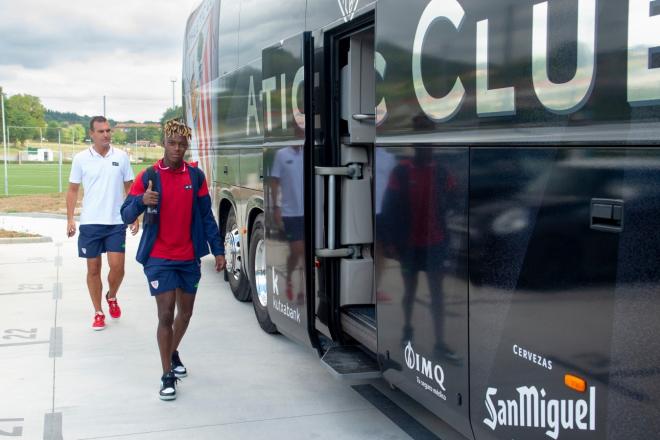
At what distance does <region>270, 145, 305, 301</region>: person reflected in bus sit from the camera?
526 cm

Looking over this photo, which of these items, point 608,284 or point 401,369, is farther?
point 401,369

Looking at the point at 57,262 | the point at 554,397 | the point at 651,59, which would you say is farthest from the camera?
the point at 57,262

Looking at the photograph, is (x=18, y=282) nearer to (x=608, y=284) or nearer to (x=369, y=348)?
(x=369, y=348)

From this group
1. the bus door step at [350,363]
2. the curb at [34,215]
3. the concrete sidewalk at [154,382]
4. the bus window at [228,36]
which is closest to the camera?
the bus door step at [350,363]

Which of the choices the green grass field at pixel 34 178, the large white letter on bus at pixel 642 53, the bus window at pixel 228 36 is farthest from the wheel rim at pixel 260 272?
the green grass field at pixel 34 178

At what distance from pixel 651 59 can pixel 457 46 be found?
118cm

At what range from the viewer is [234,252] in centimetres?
866

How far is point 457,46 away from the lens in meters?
3.29

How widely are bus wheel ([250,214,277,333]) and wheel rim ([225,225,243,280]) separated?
0.97 m

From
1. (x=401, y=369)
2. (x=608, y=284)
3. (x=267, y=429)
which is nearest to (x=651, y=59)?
(x=608, y=284)

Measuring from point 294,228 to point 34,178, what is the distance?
1440 inches

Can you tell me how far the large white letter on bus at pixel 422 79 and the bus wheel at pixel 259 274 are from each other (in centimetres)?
367

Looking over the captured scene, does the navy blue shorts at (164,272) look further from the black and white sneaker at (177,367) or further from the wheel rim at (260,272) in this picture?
the wheel rim at (260,272)

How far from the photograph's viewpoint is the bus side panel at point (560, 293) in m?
2.34
